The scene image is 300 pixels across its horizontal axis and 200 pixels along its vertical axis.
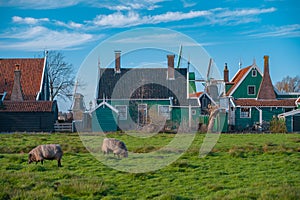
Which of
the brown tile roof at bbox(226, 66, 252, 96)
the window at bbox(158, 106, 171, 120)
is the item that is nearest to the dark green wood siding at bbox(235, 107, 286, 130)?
the brown tile roof at bbox(226, 66, 252, 96)

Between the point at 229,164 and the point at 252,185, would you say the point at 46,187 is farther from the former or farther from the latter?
the point at 229,164

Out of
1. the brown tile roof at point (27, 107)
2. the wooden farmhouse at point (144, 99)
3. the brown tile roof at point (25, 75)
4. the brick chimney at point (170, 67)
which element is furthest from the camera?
the brick chimney at point (170, 67)

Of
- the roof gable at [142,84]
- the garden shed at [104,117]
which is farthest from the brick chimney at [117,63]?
the garden shed at [104,117]

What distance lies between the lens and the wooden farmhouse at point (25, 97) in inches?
1257

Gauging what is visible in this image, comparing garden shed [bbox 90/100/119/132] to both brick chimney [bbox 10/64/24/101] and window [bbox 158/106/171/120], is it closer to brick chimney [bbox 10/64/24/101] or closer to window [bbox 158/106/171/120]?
window [bbox 158/106/171/120]

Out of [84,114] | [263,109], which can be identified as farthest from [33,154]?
[263,109]

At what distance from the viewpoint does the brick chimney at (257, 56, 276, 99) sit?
37.9 metres

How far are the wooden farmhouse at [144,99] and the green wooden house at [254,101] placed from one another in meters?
3.79

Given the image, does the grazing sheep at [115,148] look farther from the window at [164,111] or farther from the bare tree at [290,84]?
the bare tree at [290,84]

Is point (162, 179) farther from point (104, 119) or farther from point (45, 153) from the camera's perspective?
point (104, 119)

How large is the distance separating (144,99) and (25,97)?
35.8 feet

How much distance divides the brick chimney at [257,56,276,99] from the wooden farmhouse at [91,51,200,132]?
20.8ft

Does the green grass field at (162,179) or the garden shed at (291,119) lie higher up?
the garden shed at (291,119)

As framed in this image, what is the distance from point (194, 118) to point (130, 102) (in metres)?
6.08
